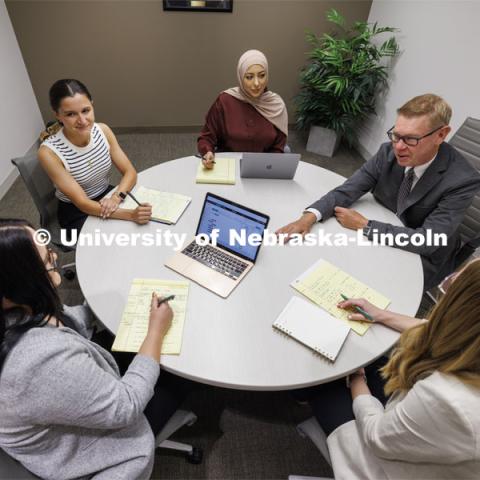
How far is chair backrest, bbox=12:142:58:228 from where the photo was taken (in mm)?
1523

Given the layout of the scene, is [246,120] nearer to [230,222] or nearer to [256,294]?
[230,222]

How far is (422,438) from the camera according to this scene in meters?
0.69

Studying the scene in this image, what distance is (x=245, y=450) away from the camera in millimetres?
1420

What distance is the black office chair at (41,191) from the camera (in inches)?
60.2

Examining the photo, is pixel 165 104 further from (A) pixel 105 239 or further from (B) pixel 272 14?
(A) pixel 105 239

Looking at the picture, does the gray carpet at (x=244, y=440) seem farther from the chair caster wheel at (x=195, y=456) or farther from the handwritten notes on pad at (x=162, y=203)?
the handwritten notes on pad at (x=162, y=203)

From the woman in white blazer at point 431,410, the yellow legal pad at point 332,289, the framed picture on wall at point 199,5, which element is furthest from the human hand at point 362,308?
the framed picture on wall at point 199,5

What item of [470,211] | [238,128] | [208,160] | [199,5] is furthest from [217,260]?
[199,5]

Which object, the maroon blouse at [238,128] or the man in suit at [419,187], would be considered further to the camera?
the maroon blouse at [238,128]

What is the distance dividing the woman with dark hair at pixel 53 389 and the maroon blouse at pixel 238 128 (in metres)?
1.53

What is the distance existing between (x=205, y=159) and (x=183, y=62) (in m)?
2.23

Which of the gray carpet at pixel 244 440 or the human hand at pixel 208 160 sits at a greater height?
the human hand at pixel 208 160

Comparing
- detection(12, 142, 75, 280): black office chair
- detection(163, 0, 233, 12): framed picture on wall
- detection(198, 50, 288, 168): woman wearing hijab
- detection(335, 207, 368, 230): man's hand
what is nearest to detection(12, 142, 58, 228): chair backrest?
detection(12, 142, 75, 280): black office chair

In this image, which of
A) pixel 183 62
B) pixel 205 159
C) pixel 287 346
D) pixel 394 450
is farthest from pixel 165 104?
pixel 394 450
